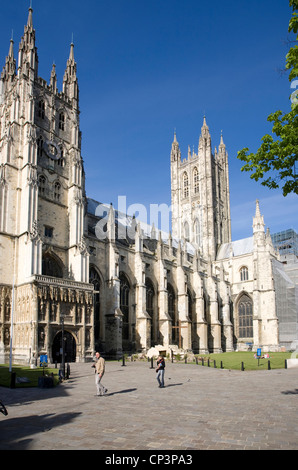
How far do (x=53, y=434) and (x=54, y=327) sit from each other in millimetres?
22564

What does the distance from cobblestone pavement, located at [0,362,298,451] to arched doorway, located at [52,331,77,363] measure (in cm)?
1500

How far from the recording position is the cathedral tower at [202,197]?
230 feet

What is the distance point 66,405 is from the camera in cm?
1209

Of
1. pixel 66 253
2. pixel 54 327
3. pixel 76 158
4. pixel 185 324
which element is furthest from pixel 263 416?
pixel 185 324

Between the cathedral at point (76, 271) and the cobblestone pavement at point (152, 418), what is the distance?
857cm

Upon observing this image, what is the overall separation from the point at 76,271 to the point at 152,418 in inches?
Answer: 1026

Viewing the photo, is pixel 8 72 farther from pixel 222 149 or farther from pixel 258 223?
pixel 222 149

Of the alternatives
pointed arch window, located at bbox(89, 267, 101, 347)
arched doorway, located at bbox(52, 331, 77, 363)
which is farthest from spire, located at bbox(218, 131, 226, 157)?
arched doorway, located at bbox(52, 331, 77, 363)

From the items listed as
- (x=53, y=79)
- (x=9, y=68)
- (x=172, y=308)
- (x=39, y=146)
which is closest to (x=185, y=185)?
(x=172, y=308)

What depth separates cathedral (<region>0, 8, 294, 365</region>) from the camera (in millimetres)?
30859

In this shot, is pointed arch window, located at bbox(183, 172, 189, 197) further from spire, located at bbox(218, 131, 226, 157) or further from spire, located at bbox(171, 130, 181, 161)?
spire, located at bbox(218, 131, 226, 157)

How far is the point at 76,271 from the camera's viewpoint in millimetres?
34969

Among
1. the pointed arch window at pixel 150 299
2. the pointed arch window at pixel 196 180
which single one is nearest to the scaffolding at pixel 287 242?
the pointed arch window at pixel 196 180
